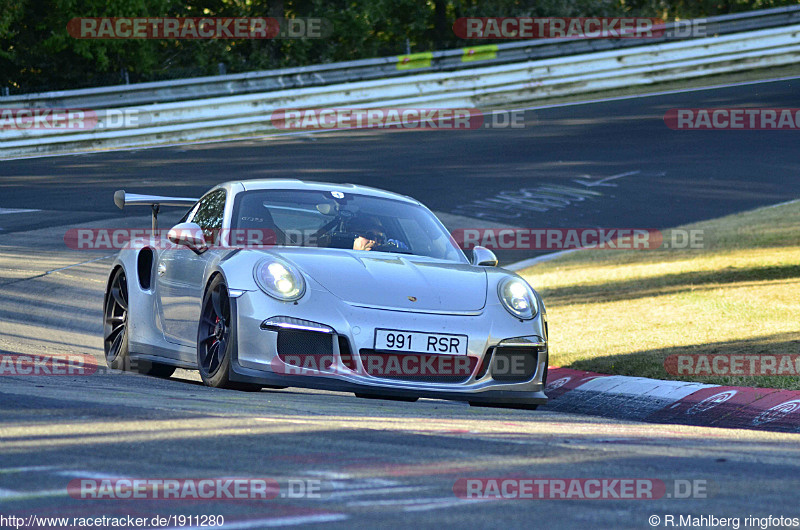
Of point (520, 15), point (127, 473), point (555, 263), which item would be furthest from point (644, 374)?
point (520, 15)

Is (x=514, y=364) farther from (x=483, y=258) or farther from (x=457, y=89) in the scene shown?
(x=457, y=89)

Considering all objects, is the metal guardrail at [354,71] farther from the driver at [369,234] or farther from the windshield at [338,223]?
the driver at [369,234]

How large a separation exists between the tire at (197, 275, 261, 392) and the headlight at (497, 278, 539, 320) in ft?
4.67

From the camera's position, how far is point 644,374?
728 centimetres

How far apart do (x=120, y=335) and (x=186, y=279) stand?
1.19 meters

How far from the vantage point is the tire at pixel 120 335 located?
746 cm

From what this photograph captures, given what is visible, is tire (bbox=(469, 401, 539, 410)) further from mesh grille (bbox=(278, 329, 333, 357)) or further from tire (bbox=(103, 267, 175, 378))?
tire (bbox=(103, 267, 175, 378))

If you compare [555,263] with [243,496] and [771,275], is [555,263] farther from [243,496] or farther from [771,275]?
[243,496]
